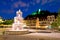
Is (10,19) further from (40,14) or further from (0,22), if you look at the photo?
(40,14)

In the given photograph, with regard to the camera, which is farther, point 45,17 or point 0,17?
point 45,17

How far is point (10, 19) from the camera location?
670 inches

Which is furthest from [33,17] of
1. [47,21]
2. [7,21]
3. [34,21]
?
[7,21]

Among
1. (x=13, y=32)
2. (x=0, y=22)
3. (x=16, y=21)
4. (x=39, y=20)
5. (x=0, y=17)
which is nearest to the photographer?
(x=13, y=32)

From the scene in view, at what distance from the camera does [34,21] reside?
809 inches

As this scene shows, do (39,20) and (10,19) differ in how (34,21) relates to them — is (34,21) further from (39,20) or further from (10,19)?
(10,19)

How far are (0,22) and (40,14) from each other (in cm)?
509

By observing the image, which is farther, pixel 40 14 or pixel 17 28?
pixel 40 14

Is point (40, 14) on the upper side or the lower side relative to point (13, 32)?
upper

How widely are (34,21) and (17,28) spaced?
9472 millimetres

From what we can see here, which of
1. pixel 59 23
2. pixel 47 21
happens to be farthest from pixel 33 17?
pixel 59 23

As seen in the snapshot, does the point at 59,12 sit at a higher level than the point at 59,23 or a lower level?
higher

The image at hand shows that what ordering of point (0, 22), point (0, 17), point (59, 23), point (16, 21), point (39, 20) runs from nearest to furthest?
point (16, 21), point (59, 23), point (0, 17), point (0, 22), point (39, 20)

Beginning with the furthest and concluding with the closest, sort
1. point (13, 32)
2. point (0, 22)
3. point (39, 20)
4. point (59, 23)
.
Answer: point (39, 20) → point (0, 22) → point (59, 23) → point (13, 32)
